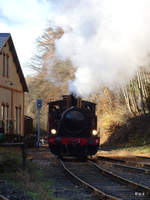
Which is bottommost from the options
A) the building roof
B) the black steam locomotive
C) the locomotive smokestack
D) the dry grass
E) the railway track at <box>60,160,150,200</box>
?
the railway track at <box>60,160,150,200</box>

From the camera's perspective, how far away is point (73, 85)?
1917 centimetres

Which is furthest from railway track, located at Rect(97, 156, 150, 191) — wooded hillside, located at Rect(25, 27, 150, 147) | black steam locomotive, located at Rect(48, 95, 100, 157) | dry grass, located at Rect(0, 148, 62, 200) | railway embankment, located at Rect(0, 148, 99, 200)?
wooded hillside, located at Rect(25, 27, 150, 147)

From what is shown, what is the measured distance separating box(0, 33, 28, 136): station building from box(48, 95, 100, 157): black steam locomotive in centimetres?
453

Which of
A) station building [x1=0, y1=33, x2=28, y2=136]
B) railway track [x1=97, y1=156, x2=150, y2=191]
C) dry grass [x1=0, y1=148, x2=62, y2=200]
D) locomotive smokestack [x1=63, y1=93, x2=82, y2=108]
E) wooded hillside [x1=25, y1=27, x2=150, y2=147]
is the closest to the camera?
dry grass [x1=0, y1=148, x2=62, y2=200]

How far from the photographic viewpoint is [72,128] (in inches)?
663

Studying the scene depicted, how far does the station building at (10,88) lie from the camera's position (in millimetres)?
22719

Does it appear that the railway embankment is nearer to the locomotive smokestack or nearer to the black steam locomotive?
the black steam locomotive

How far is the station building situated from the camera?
74.5ft

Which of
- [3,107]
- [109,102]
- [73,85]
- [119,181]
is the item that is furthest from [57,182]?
[109,102]

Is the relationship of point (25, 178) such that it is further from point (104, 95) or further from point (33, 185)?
point (104, 95)

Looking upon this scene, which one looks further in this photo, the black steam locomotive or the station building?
the station building

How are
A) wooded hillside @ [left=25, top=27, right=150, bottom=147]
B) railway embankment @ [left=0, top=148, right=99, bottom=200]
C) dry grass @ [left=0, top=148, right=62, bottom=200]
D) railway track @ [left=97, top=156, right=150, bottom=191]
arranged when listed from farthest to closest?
wooded hillside @ [left=25, top=27, right=150, bottom=147] < railway track @ [left=97, top=156, right=150, bottom=191] < dry grass @ [left=0, top=148, right=62, bottom=200] < railway embankment @ [left=0, top=148, right=99, bottom=200]

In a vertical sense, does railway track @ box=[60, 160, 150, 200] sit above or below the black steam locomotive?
below

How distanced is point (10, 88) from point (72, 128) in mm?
8546
